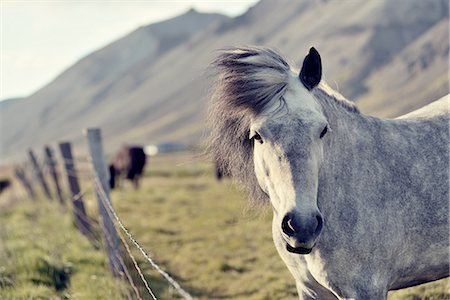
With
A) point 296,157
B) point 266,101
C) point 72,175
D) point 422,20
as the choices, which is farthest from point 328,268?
point 422,20

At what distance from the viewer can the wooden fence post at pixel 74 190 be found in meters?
9.73

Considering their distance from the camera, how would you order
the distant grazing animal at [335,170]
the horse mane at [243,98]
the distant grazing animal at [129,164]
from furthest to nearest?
the distant grazing animal at [129,164], the horse mane at [243,98], the distant grazing animal at [335,170]

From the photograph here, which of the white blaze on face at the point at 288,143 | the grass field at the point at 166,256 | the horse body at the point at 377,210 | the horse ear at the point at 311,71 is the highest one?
the horse ear at the point at 311,71

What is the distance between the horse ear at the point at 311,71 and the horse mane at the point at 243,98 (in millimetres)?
131

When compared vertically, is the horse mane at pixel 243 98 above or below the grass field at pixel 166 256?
above

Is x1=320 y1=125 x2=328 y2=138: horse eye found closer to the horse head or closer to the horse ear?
the horse head

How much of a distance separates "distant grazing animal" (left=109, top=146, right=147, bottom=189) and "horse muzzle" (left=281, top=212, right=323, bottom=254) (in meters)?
19.9

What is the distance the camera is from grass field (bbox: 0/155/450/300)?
6328mm

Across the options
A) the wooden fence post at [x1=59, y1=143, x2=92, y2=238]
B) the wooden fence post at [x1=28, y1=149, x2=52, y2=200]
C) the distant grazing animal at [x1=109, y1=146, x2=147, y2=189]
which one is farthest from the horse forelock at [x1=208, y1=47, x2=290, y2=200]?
the distant grazing animal at [x1=109, y1=146, x2=147, y2=189]

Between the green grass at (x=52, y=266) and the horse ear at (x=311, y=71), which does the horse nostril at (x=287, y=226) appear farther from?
the green grass at (x=52, y=266)

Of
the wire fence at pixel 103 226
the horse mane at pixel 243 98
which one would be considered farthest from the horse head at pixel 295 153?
the wire fence at pixel 103 226

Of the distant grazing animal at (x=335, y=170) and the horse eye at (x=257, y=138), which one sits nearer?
the distant grazing animal at (x=335, y=170)

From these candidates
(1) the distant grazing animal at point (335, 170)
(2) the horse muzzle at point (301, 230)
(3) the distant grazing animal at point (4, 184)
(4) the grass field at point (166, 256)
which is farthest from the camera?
(3) the distant grazing animal at point (4, 184)

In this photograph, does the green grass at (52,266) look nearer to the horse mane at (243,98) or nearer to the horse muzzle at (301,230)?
the horse mane at (243,98)
